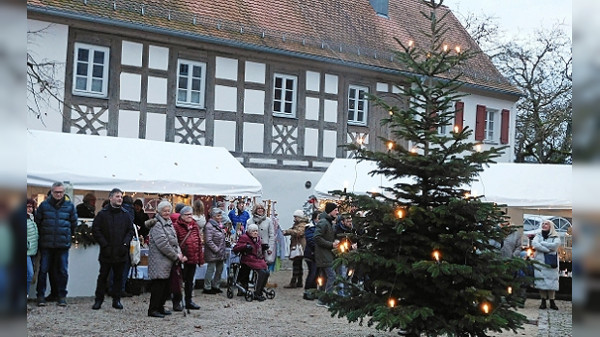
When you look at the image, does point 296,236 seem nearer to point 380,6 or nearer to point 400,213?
point 400,213

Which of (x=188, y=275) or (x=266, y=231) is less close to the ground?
(x=266, y=231)

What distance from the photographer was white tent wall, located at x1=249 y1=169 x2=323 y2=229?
791 inches

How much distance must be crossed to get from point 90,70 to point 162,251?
8.72 m

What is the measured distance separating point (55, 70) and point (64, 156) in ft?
15.3

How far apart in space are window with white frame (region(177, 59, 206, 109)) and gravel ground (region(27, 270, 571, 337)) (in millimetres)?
7586

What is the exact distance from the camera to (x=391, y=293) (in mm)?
7852

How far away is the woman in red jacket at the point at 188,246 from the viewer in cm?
1069

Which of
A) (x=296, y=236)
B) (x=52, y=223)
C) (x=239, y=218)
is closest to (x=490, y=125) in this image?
(x=239, y=218)

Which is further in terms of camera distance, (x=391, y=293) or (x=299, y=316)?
(x=299, y=316)

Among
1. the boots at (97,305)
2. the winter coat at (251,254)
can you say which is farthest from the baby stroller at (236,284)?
the boots at (97,305)

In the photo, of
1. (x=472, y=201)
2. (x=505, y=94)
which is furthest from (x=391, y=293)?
(x=505, y=94)

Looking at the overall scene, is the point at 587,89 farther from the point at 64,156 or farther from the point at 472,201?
the point at 64,156

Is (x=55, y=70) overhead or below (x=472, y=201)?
overhead

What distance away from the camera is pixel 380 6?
86.0 feet
